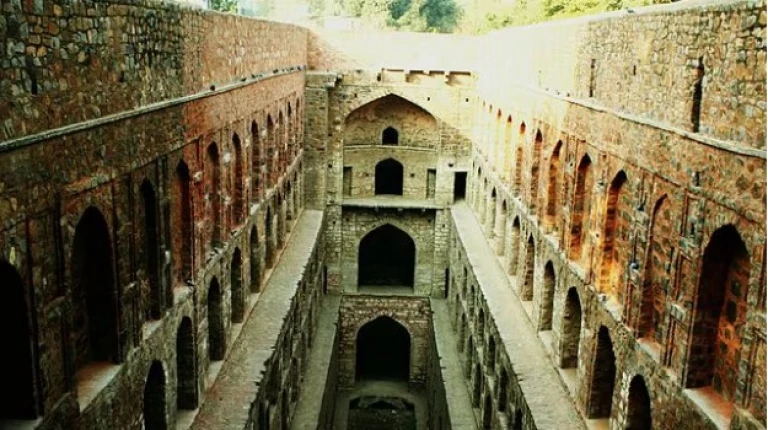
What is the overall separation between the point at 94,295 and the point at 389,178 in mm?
20056

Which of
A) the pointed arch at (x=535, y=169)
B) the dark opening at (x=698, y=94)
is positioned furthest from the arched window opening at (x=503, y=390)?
the dark opening at (x=698, y=94)

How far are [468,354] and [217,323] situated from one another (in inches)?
340

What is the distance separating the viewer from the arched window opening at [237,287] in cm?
1445

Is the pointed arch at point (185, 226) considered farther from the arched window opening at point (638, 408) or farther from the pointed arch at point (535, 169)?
the pointed arch at point (535, 169)

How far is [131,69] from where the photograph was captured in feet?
28.8

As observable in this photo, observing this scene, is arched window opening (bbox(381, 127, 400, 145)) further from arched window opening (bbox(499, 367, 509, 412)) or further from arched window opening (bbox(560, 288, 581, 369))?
arched window opening (bbox(560, 288, 581, 369))

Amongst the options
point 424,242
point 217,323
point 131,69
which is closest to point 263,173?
point 217,323

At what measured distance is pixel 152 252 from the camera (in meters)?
9.75

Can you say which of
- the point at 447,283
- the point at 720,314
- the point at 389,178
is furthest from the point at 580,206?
the point at 389,178

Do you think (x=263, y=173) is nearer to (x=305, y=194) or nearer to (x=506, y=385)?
(x=506, y=385)

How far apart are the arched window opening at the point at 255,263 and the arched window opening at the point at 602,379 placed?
7.20 m

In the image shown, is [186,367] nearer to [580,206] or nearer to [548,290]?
[580,206]

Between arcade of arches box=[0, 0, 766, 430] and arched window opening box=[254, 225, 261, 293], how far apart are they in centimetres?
10

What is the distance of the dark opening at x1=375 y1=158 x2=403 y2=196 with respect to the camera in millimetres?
27828
